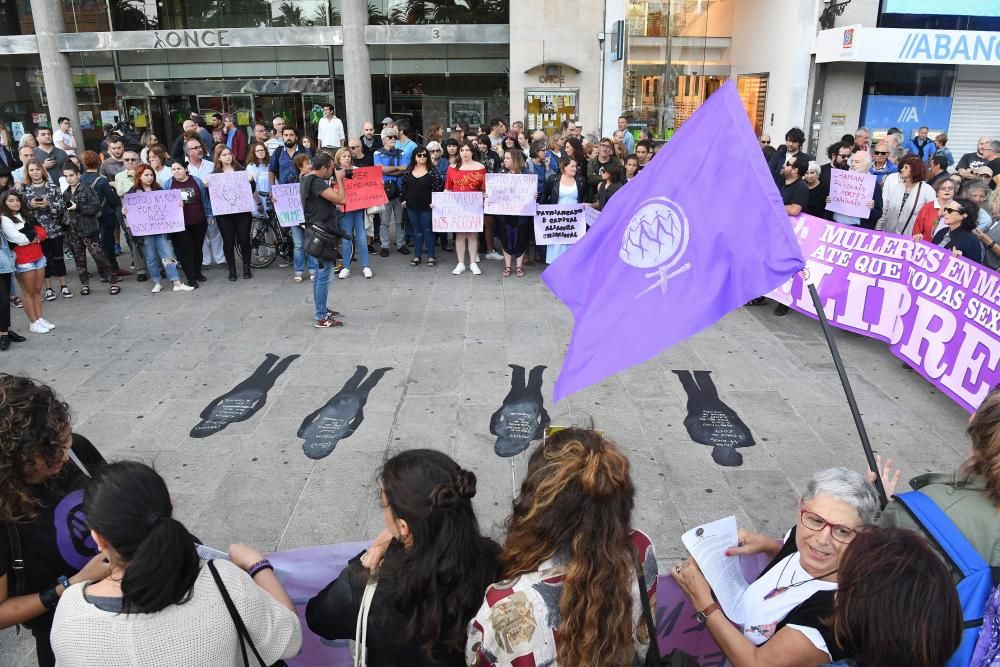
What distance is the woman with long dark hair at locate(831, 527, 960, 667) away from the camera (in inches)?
67.2

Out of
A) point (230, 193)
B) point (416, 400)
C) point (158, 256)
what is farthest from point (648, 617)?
point (158, 256)

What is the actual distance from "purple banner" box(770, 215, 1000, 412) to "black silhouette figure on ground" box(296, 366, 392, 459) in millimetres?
4476

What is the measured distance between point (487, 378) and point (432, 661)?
4.99m

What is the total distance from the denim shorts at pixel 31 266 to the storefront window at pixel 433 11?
16.3 m

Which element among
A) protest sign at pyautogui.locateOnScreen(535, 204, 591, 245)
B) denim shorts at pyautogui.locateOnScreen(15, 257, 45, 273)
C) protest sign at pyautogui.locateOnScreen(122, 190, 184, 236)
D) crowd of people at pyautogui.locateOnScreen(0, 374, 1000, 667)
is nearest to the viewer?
crowd of people at pyautogui.locateOnScreen(0, 374, 1000, 667)

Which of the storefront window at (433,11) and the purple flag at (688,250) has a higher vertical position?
the storefront window at (433,11)

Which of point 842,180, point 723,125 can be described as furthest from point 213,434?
point 842,180

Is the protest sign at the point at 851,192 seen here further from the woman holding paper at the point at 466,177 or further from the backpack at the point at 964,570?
the backpack at the point at 964,570

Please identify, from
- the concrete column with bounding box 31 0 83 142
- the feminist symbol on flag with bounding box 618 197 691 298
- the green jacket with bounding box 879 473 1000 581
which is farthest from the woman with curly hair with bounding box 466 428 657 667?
the concrete column with bounding box 31 0 83 142

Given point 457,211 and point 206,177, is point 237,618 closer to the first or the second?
point 457,211

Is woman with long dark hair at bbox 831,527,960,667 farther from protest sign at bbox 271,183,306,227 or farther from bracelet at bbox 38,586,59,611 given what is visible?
protest sign at bbox 271,183,306,227

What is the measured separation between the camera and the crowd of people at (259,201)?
9.19m

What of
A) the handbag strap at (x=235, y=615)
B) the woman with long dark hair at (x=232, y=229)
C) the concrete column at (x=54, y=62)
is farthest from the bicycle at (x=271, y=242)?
the concrete column at (x=54, y=62)

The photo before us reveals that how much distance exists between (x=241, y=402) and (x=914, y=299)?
658 cm
